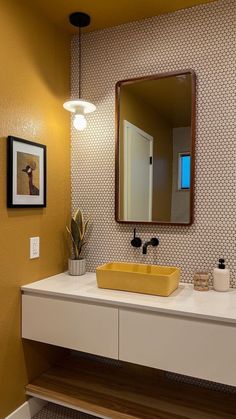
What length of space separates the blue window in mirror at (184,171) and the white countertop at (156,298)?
1.98 feet

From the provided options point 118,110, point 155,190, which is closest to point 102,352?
point 155,190

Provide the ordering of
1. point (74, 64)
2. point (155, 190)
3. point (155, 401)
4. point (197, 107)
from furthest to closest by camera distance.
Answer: point (74, 64) → point (155, 190) → point (197, 107) → point (155, 401)

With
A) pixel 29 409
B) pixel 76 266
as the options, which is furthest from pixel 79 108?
pixel 29 409

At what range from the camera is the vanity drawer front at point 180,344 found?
137cm

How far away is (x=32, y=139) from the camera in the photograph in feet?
6.25

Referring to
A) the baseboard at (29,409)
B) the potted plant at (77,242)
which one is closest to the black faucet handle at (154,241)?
the potted plant at (77,242)

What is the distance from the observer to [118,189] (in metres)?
2.12

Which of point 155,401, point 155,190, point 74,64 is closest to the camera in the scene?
point 155,401

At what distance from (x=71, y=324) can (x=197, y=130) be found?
52.6 inches

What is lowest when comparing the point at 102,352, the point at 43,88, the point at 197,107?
the point at 102,352

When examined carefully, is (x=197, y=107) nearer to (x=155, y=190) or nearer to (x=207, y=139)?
(x=207, y=139)

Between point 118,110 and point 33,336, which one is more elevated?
point 118,110

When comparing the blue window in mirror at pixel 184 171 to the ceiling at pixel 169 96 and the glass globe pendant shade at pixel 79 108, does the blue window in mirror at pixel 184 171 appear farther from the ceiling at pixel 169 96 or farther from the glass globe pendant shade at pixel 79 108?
the glass globe pendant shade at pixel 79 108

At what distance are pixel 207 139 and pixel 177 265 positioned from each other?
0.79 metres
